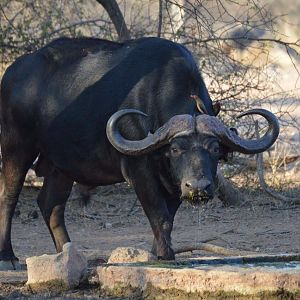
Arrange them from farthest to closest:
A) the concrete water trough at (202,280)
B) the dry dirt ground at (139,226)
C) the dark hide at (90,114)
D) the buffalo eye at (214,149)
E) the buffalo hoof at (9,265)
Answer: the dry dirt ground at (139,226)
the buffalo hoof at (9,265)
the dark hide at (90,114)
the buffalo eye at (214,149)
the concrete water trough at (202,280)

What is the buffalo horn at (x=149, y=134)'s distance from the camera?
7660 millimetres

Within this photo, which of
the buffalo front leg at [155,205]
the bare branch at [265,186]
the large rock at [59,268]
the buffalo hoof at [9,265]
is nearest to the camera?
the large rock at [59,268]

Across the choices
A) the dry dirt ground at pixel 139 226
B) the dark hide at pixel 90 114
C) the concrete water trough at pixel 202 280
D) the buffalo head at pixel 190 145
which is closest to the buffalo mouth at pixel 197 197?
the buffalo head at pixel 190 145

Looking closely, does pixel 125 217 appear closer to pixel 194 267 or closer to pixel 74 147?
pixel 74 147

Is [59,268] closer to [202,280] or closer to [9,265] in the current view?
[202,280]

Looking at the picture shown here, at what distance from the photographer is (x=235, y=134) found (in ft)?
26.2

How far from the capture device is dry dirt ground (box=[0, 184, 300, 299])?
33.1 ft

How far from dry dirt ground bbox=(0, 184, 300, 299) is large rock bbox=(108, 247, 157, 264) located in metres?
1.14

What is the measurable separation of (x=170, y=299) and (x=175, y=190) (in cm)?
201

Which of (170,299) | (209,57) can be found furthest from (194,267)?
(209,57)

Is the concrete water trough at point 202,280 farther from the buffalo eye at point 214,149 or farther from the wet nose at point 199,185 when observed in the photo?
the buffalo eye at point 214,149

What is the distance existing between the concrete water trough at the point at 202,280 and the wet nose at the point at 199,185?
2.62ft

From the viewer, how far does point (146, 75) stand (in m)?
8.38

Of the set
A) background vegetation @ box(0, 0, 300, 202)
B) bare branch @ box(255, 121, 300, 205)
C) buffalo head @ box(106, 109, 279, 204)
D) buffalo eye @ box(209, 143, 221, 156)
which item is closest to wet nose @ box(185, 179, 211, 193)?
buffalo head @ box(106, 109, 279, 204)
